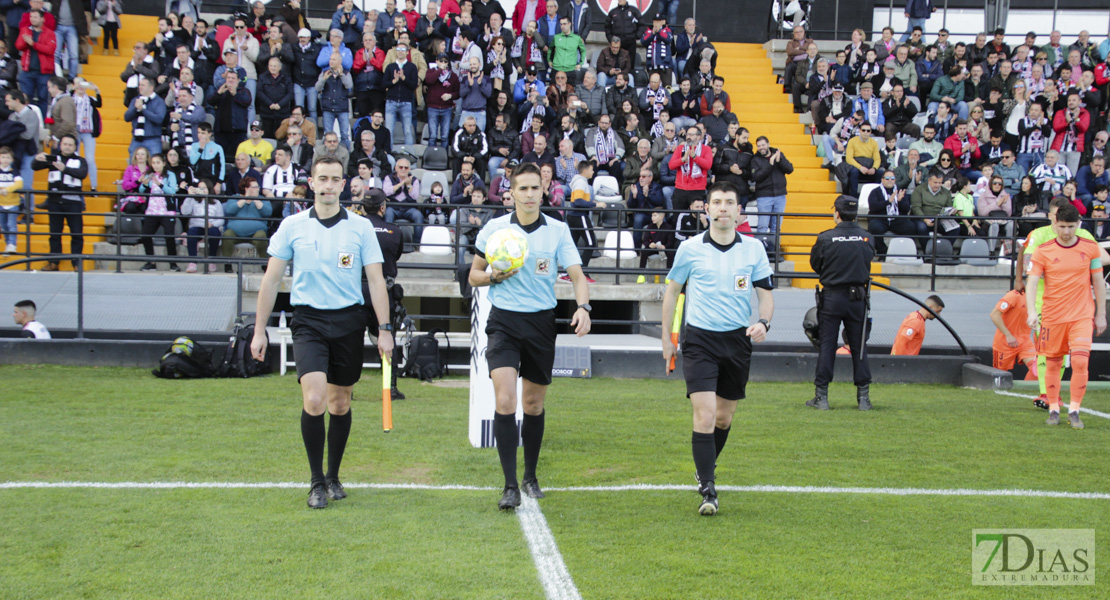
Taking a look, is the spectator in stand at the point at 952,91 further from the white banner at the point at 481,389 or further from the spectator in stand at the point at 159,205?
the white banner at the point at 481,389

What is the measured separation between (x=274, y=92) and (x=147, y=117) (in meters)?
2.11

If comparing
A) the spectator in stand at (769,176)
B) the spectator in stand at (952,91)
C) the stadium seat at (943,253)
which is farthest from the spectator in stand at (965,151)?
the spectator in stand at (769,176)

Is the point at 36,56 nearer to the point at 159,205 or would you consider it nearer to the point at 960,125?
the point at 159,205

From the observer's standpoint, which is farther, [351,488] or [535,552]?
[351,488]

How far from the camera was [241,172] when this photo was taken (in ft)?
52.8

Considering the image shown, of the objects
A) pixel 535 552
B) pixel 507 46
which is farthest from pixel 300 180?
pixel 535 552

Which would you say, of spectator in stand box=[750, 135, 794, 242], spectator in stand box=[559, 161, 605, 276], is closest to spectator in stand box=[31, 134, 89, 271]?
spectator in stand box=[559, 161, 605, 276]

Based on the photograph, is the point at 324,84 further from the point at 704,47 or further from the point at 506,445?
the point at 506,445

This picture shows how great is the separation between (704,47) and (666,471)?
1430cm

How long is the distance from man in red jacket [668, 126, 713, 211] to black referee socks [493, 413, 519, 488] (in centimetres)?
1112

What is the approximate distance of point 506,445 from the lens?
589 centimetres

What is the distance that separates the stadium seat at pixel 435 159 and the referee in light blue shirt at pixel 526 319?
1186cm

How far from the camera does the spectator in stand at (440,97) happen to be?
58.5 ft

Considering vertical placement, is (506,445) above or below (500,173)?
below
